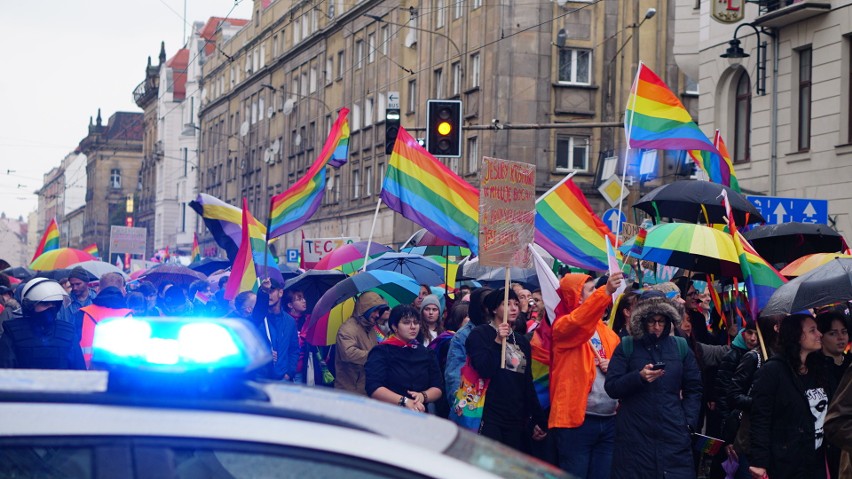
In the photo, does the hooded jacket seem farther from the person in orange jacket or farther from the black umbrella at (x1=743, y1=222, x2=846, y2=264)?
the black umbrella at (x1=743, y1=222, x2=846, y2=264)

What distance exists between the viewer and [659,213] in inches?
565

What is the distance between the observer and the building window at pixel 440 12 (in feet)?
142

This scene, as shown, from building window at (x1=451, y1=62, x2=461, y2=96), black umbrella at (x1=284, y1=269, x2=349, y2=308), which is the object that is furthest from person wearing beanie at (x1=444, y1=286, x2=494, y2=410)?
building window at (x1=451, y1=62, x2=461, y2=96)

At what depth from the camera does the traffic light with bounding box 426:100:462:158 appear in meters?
17.9

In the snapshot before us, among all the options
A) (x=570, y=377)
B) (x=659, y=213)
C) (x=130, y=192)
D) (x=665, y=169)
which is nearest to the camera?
(x=570, y=377)

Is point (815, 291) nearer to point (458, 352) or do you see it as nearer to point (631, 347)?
point (631, 347)

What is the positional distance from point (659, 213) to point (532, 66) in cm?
2519

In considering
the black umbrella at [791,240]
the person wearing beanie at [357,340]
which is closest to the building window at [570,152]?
the black umbrella at [791,240]

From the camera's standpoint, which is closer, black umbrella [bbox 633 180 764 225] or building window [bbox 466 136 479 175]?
black umbrella [bbox 633 180 764 225]

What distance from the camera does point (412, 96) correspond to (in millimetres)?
45969

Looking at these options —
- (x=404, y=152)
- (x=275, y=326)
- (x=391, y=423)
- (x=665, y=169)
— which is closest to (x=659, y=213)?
(x=404, y=152)

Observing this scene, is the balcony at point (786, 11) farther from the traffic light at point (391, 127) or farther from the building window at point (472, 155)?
the building window at point (472, 155)

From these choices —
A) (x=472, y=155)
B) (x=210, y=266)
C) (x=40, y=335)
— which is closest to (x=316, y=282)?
(x=40, y=335)

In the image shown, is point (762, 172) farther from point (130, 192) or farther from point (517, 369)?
point (130, 192)
